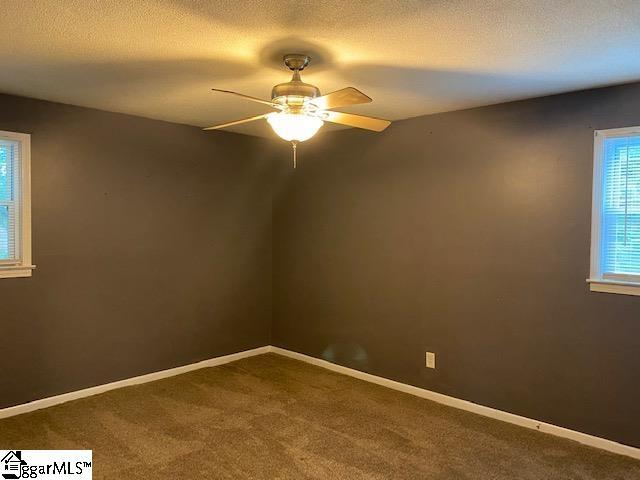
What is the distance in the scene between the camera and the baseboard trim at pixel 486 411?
300 cm

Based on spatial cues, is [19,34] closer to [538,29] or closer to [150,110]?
[150,110]

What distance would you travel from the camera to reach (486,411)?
3551 millimetres

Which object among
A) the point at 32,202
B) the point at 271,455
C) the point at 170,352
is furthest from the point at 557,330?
the point at 32,202

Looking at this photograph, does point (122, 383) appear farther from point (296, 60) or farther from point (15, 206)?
point (296, 60)

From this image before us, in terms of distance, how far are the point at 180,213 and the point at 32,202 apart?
1167 mm

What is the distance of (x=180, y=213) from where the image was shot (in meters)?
4.35

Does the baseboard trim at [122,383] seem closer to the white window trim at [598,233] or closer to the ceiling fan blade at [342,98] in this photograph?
the ceiling fan blade at [342,98]

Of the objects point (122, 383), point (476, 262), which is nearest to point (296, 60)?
point (476, 262)

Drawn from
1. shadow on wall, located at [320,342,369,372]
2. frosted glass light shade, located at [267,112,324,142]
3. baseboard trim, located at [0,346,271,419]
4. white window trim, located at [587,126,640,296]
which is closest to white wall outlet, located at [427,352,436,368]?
shadow on wall, located at [320,342,369,372]

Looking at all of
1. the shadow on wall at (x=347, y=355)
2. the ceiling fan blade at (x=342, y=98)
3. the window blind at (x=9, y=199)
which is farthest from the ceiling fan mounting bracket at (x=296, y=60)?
the shadow on wall at (x=347, y=355)

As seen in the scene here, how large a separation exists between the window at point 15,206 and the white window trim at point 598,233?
3.65 meters

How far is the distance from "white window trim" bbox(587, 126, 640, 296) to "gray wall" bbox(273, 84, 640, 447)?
0.12ft

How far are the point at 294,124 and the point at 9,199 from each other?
2212 mm

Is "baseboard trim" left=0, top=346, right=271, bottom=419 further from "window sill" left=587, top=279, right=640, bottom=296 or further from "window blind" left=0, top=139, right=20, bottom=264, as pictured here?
"window sill" left=587, top=279, right=640, bottom=296
